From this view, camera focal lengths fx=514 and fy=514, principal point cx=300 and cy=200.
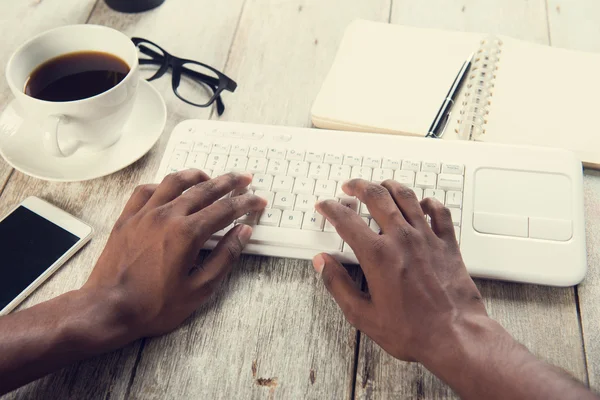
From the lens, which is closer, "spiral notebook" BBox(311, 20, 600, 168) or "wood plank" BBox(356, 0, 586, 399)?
"wood plank" BBox(356, 0, 586, 399)

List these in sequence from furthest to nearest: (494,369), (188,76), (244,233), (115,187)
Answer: (188,76), (115,187), (244,233), (494,369)

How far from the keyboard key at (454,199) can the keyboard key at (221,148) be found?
25 cm

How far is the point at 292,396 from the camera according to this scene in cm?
47

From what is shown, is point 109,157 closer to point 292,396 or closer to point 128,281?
point 128,281

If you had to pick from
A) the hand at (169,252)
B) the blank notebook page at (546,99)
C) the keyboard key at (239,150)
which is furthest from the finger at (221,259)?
the blank notebook page at (546,99)

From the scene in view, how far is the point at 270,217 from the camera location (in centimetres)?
54

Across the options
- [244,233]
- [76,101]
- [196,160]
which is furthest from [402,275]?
[76,101]

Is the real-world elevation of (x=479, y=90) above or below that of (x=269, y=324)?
above

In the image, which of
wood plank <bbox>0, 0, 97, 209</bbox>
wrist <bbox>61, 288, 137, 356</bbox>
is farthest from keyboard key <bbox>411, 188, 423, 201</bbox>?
wood plank <bbox>0, 0, 97, 209</bbox>

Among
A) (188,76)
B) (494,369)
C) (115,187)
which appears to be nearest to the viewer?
(494,369)

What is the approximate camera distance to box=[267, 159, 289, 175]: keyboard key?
0.58m

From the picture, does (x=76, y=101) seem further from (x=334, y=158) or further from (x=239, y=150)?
(x=334, y=158)

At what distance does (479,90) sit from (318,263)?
0.33 meters

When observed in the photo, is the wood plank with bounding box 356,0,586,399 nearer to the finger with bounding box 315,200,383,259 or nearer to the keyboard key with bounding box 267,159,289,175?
the finger with bounding box 315,200,383,259
